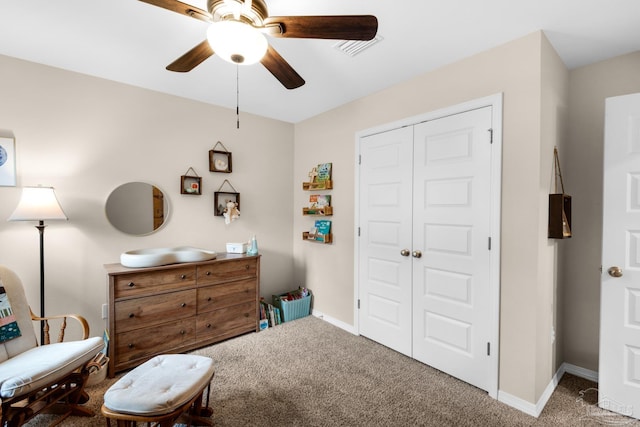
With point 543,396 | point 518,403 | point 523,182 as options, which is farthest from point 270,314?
point 523,182

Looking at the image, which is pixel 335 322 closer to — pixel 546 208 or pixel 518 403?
pixel 518 403

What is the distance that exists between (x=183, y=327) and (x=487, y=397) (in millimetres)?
2502

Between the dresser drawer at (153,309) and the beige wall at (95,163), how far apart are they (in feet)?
1.67

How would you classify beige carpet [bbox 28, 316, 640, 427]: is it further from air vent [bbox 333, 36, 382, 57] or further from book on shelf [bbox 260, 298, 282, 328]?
air vent [bbox 333, 36, 382, 57]

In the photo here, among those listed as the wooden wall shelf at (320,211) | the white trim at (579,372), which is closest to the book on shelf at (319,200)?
the wooden wall shelf at (320,211)

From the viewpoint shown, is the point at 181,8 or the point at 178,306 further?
the point at 178,306

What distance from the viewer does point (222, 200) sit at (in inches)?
129

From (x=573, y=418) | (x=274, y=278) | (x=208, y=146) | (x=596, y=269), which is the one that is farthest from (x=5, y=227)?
(x=596, y=269)

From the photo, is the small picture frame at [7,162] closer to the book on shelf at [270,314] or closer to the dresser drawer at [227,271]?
the dresser drawer at [227,271]

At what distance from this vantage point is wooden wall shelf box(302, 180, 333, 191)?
10.9 feet

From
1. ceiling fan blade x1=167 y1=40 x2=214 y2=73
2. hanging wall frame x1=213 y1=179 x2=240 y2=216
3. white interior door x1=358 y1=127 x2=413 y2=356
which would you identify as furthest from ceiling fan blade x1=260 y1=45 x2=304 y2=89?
hanging wall frame x1=213 y1=179 x2=240 y2=216

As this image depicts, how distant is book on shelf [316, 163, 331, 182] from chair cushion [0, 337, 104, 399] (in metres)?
2.48

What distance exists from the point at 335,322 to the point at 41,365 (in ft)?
8.14

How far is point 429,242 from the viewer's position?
7.91 ft
